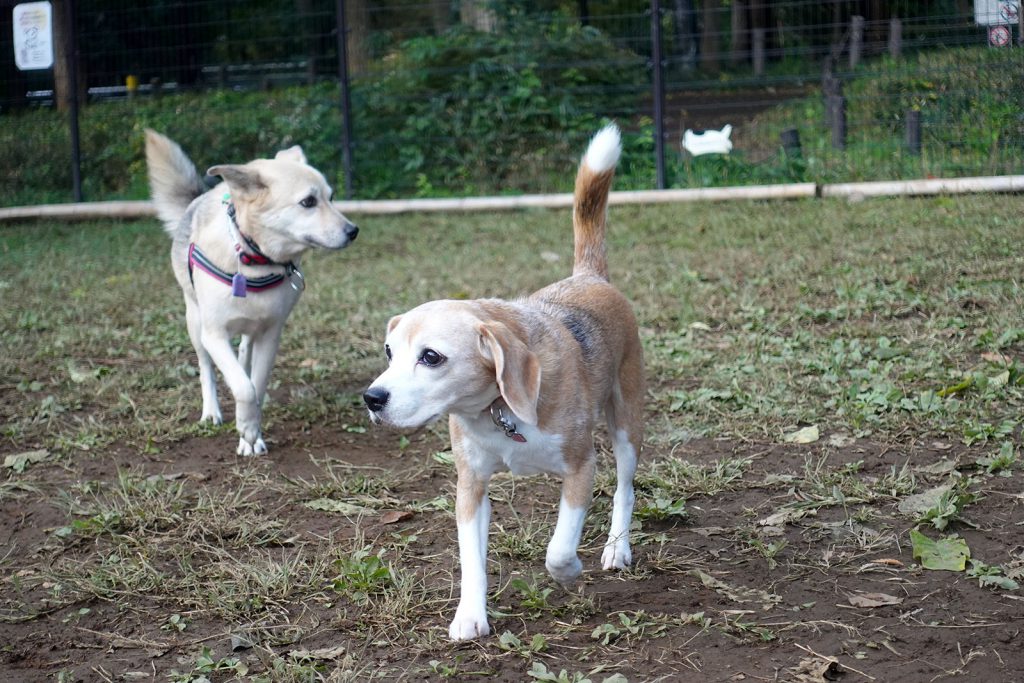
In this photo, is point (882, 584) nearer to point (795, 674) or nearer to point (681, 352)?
point (795, 674)

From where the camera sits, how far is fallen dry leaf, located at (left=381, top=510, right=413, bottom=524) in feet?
12.4

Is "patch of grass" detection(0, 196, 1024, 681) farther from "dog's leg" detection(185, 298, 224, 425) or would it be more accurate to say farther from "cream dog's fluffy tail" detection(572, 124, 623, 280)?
"cream dog's fluffy tail" detection(572, 124, 623, 280)

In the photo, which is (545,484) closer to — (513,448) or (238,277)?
(513,448)

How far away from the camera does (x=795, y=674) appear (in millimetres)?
2648

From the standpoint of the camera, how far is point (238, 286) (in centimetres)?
466

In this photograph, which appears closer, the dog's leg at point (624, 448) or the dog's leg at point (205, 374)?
the dog's leg at point (624, 448)

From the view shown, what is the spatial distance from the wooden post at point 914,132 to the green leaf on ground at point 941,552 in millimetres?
7269

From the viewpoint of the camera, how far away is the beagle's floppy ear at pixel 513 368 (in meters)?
2.81

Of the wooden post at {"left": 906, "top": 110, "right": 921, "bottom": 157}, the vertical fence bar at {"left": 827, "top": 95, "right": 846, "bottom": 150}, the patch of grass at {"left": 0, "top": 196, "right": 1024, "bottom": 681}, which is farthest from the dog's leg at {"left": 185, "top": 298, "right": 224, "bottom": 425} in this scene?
the vertical fence bar at {"left": 827, "top": 95, "right": 846, "bottom": 150}

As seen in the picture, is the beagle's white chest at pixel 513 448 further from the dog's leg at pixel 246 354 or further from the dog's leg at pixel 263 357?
the dog's leg at pixel 246 354

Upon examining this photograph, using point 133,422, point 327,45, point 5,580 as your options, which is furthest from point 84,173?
point 5,580

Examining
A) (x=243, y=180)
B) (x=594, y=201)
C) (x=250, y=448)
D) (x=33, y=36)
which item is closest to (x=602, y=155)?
(x=594, y=201)

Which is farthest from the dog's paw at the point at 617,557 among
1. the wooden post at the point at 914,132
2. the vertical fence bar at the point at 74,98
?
the vertical fence bar at the point at 74,98

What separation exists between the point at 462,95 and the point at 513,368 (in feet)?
32.7
